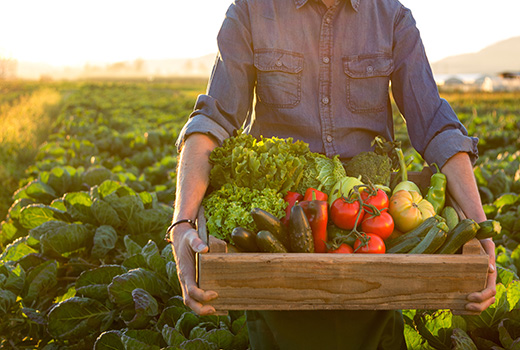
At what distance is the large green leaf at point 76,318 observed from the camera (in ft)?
→ 12.0

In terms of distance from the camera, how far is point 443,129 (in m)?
2.78

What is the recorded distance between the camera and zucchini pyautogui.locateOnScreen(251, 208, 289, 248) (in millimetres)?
2168

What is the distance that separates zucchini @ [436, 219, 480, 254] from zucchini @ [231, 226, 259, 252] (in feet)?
2.43

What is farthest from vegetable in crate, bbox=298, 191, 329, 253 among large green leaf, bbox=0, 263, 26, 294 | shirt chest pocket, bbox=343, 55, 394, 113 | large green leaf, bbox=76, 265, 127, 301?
large green leaf, bbox=0, 263, 26, 294

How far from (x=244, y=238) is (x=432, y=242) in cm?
74

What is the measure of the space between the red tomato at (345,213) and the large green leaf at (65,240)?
274cm

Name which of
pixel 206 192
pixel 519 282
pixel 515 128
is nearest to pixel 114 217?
pixel 206 192

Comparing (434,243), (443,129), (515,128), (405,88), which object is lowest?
(515,128)

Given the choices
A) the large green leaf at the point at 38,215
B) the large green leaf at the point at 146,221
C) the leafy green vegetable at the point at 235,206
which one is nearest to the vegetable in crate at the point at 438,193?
the leafy green vegetable at the point at 235,206

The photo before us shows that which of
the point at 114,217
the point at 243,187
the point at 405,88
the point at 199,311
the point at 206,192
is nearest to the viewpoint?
the point at 199,311

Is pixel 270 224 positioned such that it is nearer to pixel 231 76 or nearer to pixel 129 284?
pixel 231 76

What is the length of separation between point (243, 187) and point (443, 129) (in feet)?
3.51

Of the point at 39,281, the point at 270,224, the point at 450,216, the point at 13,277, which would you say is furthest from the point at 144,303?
the point at 450,216

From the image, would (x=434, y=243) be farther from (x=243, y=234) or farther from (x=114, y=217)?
(x=114, y=217)
